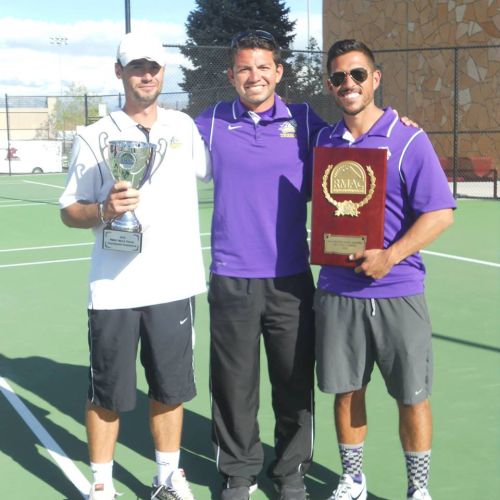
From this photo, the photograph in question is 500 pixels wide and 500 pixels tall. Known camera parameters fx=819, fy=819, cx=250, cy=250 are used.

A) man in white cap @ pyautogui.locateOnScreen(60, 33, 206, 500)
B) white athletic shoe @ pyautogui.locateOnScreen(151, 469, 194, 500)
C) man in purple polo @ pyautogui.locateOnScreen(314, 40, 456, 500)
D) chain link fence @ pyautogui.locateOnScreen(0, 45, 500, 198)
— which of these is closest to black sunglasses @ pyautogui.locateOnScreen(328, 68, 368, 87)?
man in purple polo @ pyautogui.locateOnScreen(314, 40, 456, 500)

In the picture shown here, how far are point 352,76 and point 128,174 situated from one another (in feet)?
3.14

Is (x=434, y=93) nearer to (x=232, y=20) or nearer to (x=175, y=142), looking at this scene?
(x=232, y=20)

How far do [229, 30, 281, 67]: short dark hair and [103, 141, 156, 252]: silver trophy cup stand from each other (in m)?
0.59

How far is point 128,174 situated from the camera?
3139 mm

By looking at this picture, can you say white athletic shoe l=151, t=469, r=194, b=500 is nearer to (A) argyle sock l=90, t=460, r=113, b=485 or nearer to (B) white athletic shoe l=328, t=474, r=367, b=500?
(A) argyle sock l=90, t=460, r=113, b=485

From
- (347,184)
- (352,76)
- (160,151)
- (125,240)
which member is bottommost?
(125,240)

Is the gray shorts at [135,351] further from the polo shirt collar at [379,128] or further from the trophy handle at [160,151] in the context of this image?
the polo shirt collar at [379,128]

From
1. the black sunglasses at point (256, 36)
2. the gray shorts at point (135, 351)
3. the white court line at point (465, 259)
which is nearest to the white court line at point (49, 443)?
the gray shorts at point (135, 351)

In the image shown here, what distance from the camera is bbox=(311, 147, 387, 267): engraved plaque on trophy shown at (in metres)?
3.09

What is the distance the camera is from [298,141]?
3465 mm

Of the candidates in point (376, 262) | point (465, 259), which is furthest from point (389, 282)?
point (465, 259)

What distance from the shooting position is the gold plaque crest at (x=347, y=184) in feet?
10.2

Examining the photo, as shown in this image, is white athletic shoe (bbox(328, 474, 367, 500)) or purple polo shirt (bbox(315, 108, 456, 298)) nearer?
purple polo shirt (bbox(315, 108, 456, 298))

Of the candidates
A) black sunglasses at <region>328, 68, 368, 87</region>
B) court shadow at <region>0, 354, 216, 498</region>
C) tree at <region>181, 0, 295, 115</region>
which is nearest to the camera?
black sunglasses at <region>328, 68, 368, 87</region>
